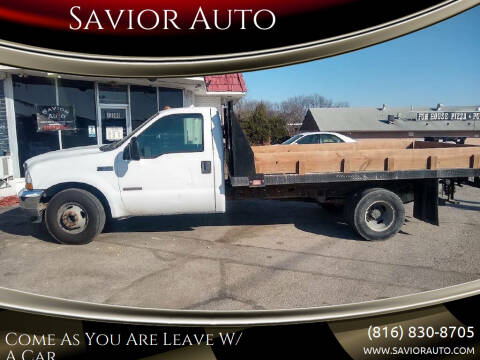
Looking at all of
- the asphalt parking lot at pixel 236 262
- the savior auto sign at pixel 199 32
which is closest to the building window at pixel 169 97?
the asphalt parking lot at pixel 236 262

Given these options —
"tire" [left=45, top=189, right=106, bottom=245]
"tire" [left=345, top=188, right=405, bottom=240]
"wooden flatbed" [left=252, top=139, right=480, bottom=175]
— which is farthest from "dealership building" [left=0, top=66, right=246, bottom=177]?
"tire" [left=345, top=188, right=405, bottom=240]

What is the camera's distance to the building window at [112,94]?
9.34 m

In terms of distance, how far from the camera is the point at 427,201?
5008mm

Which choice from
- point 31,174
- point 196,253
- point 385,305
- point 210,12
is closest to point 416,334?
point 385,305

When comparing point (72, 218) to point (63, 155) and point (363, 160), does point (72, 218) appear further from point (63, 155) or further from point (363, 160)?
point (363, 160)

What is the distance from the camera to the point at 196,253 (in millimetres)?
4395

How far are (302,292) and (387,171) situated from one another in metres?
2.45

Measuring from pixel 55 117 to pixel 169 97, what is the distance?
3.33 meters

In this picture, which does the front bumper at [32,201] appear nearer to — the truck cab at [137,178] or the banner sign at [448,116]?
the truck cab at [137,178]

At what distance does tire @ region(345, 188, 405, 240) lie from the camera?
4840 millimetres

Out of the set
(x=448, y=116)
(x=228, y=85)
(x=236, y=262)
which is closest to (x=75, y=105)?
(x=228, y=85)

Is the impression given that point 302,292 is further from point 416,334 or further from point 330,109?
point 330,109

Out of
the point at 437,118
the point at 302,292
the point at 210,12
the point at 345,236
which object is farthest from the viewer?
the point at 437,118

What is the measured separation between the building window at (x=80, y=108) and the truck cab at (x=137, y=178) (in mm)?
4733
